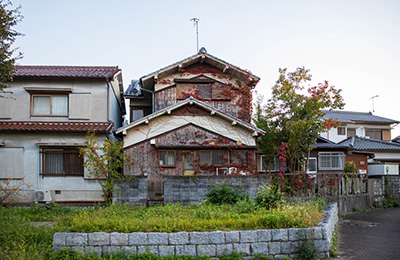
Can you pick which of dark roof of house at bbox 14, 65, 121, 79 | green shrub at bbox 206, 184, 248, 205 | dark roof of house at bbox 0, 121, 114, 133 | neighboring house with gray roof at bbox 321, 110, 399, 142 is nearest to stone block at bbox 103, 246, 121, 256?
green shrub at bbox 206, 184, 248, 205

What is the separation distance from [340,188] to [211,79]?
27.8ft

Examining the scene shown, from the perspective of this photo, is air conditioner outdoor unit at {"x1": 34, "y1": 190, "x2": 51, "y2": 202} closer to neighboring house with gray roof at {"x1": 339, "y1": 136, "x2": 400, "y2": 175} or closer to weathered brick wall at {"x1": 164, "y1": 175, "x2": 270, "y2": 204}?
weathered brick wall at {"x1": 164, "y1": 175, "x2": 270, "y2": 204}

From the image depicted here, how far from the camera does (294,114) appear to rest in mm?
20719

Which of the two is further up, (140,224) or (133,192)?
(133,192)

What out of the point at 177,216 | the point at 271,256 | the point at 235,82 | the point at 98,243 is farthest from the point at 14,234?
the point at 235,82

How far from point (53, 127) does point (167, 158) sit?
17.4 feet

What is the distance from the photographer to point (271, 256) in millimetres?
9031

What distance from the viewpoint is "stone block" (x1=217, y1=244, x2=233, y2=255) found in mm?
8865

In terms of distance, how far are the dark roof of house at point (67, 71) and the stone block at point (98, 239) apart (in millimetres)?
10249

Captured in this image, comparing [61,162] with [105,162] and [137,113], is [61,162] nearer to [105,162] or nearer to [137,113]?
[105,162]

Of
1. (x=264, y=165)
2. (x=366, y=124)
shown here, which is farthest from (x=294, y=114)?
(x=366, y=124)

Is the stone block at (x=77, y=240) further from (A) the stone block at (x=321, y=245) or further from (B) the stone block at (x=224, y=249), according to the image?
(A) the stone block at (x=321, y=245)

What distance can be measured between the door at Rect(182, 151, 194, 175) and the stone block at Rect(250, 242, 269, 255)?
8944mm

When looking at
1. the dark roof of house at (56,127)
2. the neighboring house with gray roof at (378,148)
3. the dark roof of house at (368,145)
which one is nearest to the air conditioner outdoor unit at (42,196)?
the dark roof of house at (56,127)
